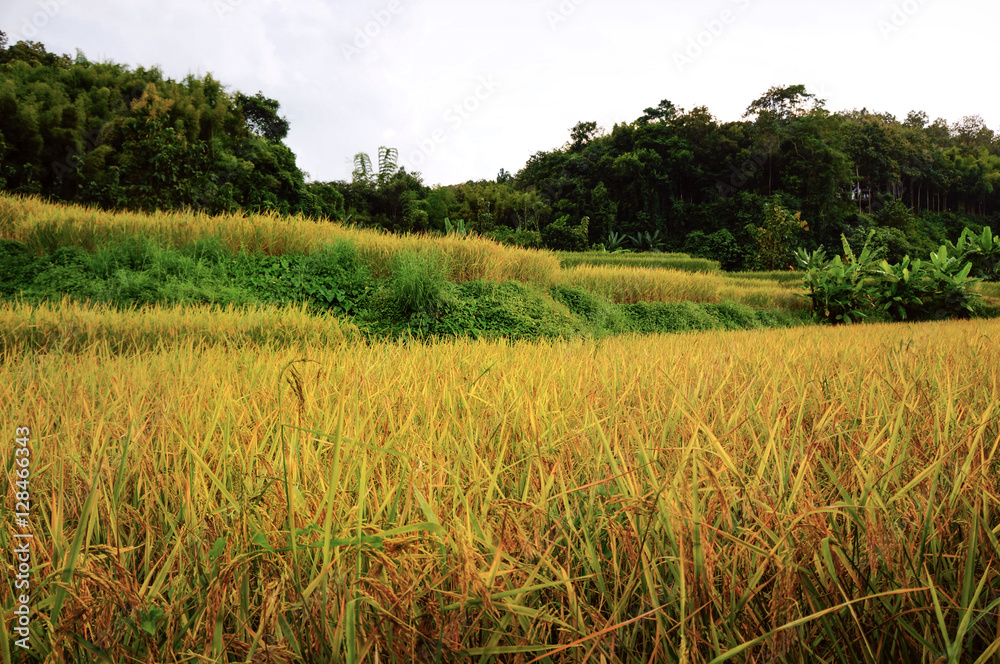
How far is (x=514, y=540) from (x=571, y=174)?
108 feet

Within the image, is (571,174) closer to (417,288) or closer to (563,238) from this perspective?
(563,238)

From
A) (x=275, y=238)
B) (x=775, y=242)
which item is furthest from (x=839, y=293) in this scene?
(x=775, y=242)

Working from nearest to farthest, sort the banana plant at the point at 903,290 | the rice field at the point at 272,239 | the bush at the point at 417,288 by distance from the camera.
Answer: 1. the bush at the point at 417,288
2. the rice field at the point at 272,239
3. the banana plant at the point at 903,290

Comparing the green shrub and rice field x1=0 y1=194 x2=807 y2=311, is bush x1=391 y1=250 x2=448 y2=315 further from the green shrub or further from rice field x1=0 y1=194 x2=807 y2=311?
the green shrub

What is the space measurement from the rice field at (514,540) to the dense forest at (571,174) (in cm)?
1168

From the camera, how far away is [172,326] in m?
3.23

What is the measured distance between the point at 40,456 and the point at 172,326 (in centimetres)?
245

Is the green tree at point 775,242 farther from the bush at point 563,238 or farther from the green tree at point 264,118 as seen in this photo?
the green tree at point 264,118

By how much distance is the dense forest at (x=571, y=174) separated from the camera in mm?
14242

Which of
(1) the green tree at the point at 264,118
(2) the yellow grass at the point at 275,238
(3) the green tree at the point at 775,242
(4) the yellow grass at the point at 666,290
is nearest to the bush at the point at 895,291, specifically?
(4) the yellow grass at the point at 666,290

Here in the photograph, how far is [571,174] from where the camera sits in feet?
104

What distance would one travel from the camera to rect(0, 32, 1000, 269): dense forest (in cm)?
1424

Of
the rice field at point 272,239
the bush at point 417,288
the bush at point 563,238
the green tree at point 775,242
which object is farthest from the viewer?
the bush at point 563,238
